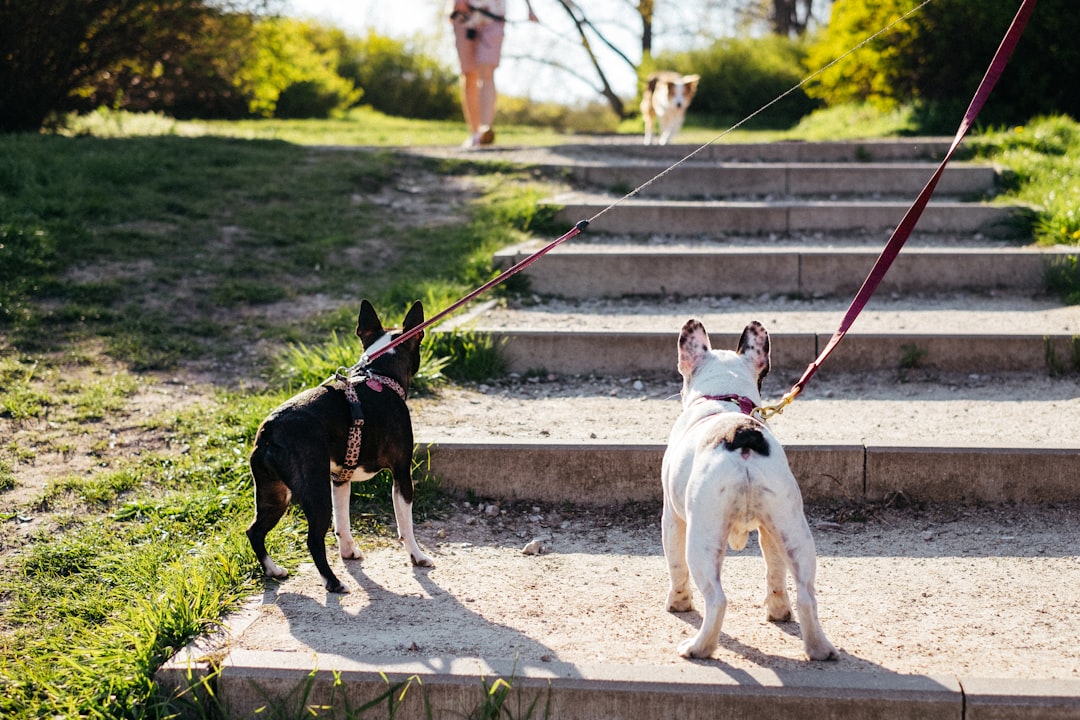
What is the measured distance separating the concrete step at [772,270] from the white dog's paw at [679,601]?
378cm

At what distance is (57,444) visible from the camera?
4.72 m

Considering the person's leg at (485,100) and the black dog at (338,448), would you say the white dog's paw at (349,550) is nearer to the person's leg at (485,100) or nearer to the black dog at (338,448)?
the black dog at (338,448)

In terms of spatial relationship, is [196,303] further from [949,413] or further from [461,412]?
[949,413]

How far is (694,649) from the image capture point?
295 cm

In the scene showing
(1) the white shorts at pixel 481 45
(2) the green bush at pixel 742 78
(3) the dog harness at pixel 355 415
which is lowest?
(3) the dog harness at pixel 355 415

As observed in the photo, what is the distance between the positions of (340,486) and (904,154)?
24.7ft

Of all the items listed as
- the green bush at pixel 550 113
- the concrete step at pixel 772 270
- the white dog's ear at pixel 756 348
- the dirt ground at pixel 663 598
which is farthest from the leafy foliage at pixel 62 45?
the green bush at pixel 550 113

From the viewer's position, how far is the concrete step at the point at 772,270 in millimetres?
6699

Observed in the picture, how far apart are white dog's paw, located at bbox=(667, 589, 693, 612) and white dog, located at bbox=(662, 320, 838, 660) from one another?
0.14m

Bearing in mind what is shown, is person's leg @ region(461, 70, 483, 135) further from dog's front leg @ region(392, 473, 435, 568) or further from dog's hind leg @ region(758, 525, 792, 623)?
dog's hind leg @ region(758, 525, 792, 623)

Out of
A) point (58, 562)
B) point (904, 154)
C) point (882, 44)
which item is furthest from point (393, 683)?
point (882, 44)

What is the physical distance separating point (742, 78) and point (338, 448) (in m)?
16.5

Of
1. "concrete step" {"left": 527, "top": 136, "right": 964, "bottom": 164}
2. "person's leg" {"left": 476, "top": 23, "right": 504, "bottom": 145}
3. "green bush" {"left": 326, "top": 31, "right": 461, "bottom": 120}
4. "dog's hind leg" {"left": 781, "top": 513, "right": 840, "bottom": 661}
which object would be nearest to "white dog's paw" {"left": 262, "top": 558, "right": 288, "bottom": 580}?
"dog's hind leg" {"left": 781, "top": 513, "right": 840, "bottom": 661}

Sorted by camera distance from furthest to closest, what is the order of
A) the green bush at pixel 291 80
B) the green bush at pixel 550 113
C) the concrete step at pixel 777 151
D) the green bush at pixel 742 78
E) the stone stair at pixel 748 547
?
the green bush at pixel 550 113
the green bush at pixel 742 78
the green bush at pixel 291 80
the concrete step at pixel 777 151
the stone stair at pixel 748 547
